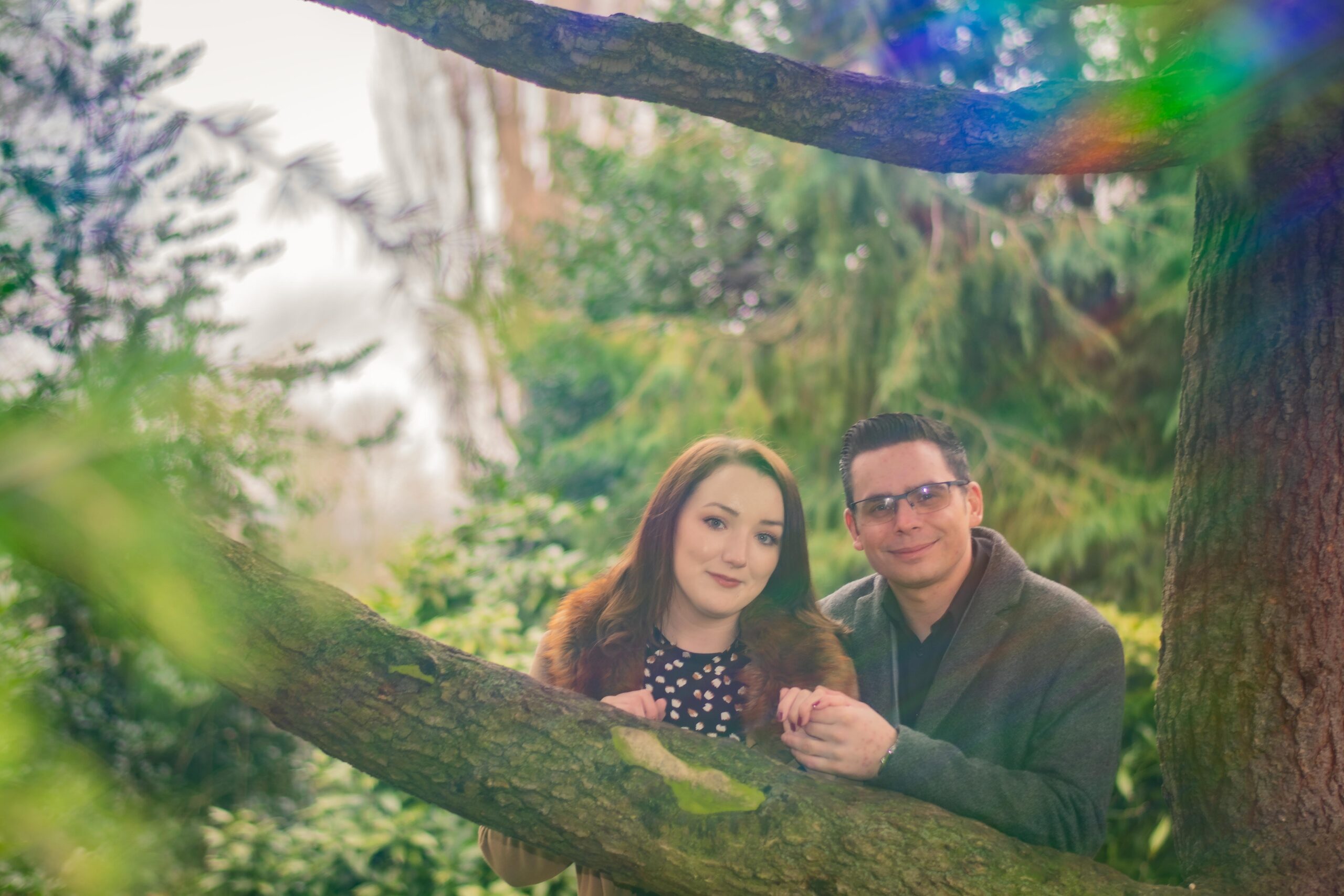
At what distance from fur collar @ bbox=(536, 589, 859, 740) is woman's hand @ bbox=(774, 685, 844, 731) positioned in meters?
0.15

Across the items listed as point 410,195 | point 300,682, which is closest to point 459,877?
point 300,682

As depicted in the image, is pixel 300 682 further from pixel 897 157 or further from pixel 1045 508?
pixel 1045 508

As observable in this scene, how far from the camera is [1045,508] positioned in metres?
5.39

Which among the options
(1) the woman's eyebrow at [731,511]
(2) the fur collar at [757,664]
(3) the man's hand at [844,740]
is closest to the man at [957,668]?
(3) the man's hand at [844,740]

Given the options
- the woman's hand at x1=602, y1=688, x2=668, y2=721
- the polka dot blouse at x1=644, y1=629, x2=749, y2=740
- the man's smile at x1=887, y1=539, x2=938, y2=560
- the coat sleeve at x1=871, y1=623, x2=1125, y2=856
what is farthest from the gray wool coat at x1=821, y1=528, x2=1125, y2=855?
the woman's hand at x1=602, y1=688, x2=668, y2=721

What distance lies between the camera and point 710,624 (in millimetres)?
1902

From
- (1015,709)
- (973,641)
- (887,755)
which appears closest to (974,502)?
(973,641)

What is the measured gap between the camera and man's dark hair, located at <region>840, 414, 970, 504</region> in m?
2.00

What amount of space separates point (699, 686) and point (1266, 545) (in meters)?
1.08

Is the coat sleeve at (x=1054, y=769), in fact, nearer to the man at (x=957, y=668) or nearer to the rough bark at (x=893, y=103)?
the man at (x=957, y=668)

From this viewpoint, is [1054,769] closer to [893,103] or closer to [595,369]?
[893,103]

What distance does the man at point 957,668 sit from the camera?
5.26ft

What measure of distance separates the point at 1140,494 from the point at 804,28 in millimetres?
3982

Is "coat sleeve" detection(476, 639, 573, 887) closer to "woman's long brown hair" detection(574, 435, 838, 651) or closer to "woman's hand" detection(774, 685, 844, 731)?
"woman's long brown hair" detection(574, 435, 838, 651)
